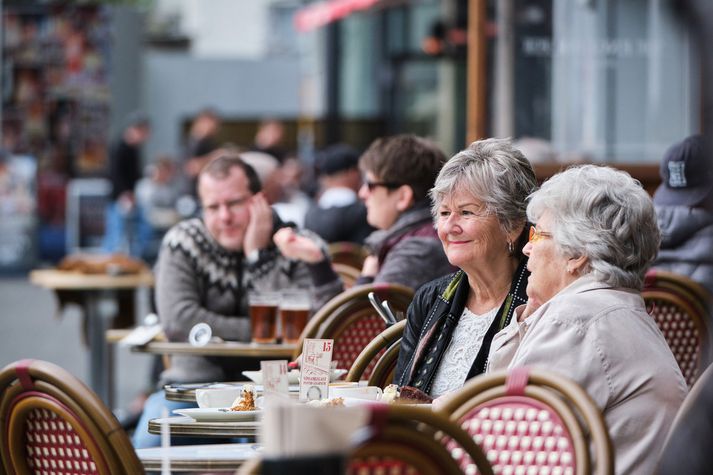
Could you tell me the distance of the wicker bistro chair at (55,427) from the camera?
279cm

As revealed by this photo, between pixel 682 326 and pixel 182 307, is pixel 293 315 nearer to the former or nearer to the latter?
pixel 182 307

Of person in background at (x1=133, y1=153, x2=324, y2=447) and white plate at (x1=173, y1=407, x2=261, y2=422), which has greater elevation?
person in background at (x1=133, y1=153, x2=324, y2=447)

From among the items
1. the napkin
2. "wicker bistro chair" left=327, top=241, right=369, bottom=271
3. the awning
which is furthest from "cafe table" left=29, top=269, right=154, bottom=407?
the awning

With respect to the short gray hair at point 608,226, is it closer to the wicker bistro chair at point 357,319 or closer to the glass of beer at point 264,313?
the wicker bistro chair at point 357,319

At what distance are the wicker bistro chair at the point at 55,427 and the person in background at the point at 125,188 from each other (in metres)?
15.3

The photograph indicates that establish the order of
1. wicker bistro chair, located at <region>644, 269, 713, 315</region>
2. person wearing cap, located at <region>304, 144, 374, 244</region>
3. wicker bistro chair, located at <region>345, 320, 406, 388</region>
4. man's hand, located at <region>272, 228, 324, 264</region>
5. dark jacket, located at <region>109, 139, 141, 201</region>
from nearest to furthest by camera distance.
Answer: wicker bistro chair, located at <region>345, 320, 406, 388</region> < wicker bistro chair, located at <region>644, 269, 713, 315</region> < man's hand, located at <region>272, 228, 324, 264</region> < person wearing cap, located at <region>304, 144, 374, 244</region> < dark jacket, located at <region>109, 139, 141, 201</region>

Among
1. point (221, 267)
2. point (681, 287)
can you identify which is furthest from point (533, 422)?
point (221, 267)

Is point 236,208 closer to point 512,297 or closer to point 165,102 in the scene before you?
point 512,297

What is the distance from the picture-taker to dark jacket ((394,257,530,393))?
3.63 metres

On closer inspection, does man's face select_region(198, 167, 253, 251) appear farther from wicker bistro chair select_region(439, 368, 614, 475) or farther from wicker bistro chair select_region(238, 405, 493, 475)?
wicker bistro chair select_region(238, 405, 493, 475)

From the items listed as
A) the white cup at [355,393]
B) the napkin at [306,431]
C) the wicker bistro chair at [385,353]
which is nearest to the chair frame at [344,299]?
the wicker bistro chair at [385,353]

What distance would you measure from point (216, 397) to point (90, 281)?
5.03m

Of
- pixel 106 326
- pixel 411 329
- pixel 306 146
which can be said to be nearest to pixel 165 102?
pixel 306 146

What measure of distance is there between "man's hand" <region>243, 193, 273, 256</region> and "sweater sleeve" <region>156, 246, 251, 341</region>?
10.1 inches
